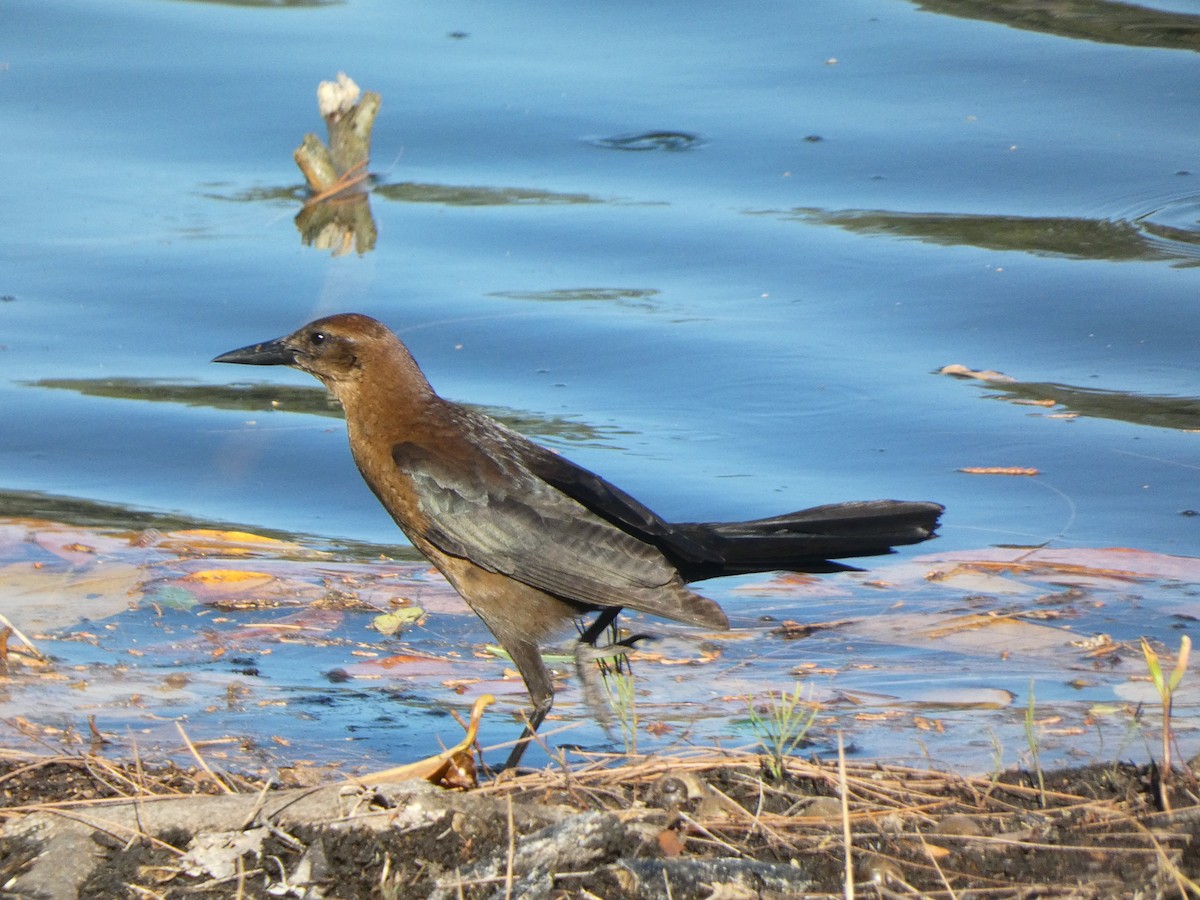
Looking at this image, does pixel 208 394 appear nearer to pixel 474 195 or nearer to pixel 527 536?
pixel 474 195

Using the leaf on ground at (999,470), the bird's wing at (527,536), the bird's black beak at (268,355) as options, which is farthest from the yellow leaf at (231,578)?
the leaf on ground at (999,470)

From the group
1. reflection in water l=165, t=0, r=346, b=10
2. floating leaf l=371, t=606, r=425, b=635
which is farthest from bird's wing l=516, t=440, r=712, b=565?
reflection in water l=165, t=0, r=346, b=10

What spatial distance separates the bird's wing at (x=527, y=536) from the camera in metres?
4.57

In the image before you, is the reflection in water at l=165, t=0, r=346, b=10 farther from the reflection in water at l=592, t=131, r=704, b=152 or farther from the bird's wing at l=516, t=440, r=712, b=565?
the bird's wing at l=516, t=440, r=712, b=565

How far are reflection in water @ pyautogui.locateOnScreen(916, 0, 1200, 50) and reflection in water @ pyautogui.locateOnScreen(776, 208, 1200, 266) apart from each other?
2.48 metres

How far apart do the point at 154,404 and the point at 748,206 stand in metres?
3.36

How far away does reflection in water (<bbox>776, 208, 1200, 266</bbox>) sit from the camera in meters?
8.35

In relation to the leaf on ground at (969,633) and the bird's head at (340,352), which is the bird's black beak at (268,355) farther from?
the leaf on ground at (969,633)

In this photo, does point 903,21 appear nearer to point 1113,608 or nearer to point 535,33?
point 535,33

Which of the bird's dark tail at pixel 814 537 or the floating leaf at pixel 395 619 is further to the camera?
the floating leaf at pixel 395 619

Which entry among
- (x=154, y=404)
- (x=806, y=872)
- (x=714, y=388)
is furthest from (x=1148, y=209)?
(x=806, y=872)

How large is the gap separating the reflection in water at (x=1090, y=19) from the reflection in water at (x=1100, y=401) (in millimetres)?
4228

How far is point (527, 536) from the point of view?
465cm

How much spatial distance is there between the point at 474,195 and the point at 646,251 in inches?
50.7
